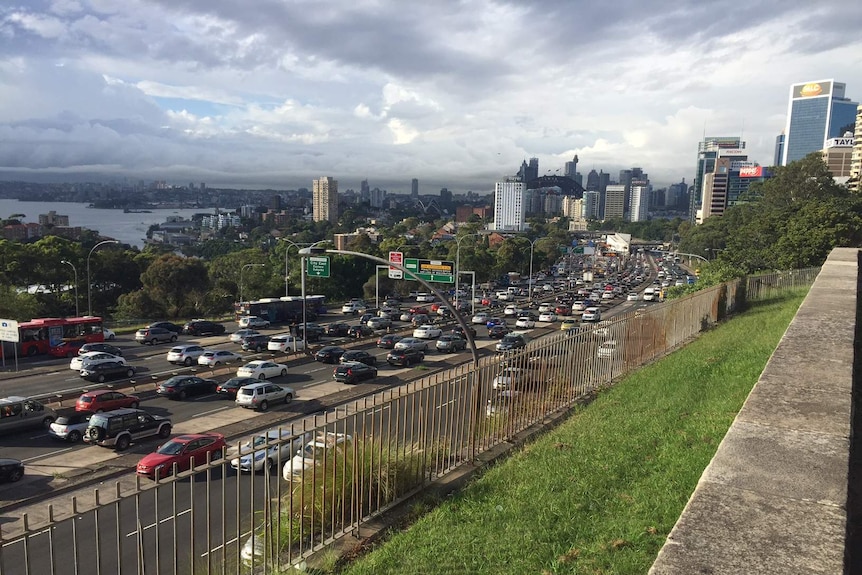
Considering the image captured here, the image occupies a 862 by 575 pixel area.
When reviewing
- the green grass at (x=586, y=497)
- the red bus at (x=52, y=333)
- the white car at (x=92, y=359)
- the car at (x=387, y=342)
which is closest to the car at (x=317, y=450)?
the green grass at (x=586, y=497)

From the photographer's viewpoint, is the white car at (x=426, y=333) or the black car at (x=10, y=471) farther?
the white car at (x=426, y=333)

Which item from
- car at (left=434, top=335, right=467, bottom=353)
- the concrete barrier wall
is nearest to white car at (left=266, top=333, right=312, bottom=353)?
car at (left=434, top=335, right=467, bottom=353)

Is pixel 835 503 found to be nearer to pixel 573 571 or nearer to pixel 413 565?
pixel 573 571

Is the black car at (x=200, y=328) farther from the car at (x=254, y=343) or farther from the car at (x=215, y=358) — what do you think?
the car at (x=215, y=358)

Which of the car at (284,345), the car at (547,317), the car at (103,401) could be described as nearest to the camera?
the car at (103,401)

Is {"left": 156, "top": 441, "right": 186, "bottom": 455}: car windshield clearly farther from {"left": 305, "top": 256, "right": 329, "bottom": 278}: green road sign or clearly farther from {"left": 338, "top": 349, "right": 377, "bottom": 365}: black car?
{"left": 305, "top": 256, "right": 329, "bottom": 278}: green road sign
